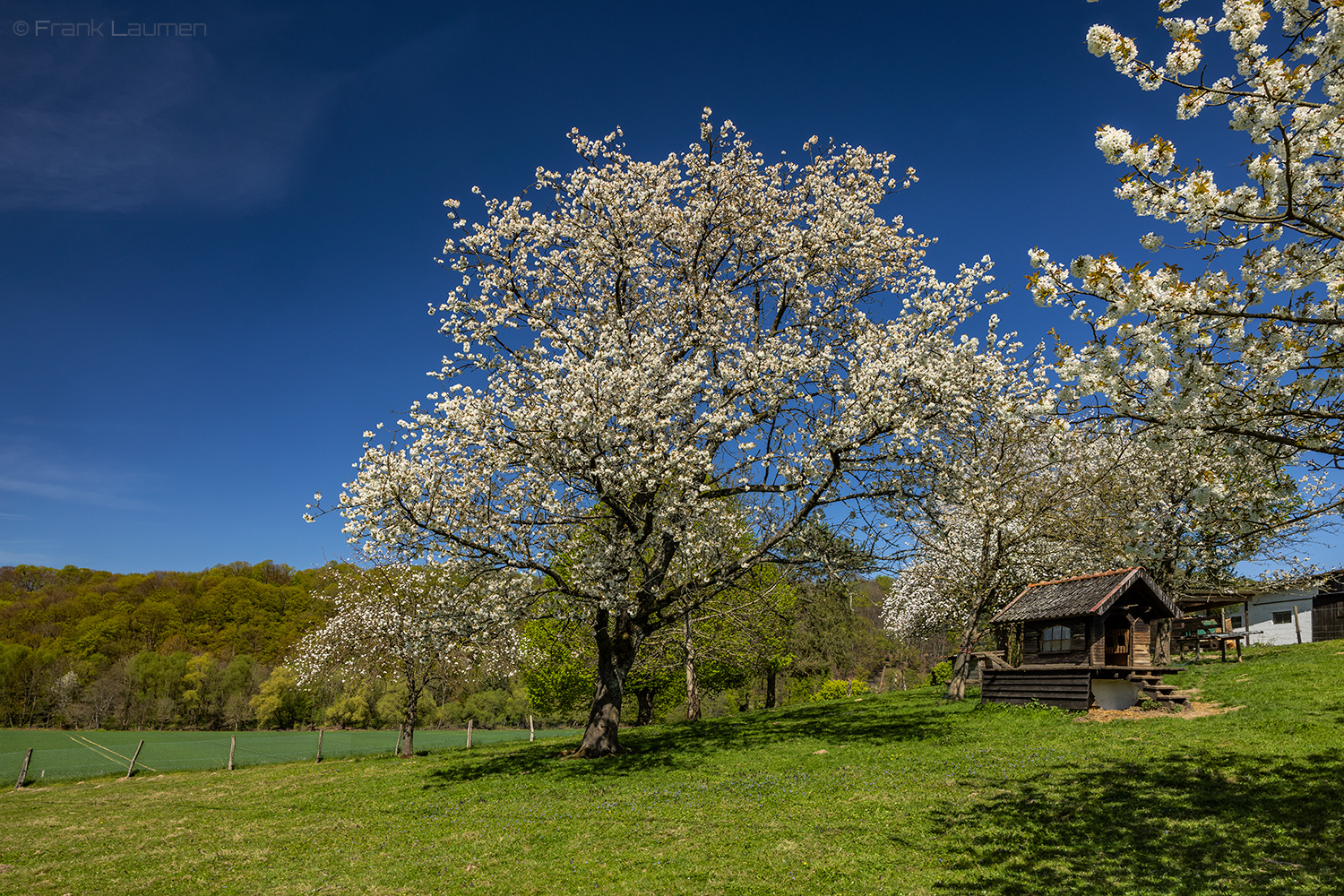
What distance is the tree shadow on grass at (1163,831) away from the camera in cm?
730

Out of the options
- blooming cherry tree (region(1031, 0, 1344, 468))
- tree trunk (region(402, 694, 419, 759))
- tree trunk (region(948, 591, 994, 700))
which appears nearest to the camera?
blooming cherry tree (region(1031, 0, 1344, 468))

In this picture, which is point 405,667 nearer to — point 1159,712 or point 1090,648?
point 1090,648

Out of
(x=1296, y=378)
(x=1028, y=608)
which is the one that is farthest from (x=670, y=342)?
(x=1028, y=608)

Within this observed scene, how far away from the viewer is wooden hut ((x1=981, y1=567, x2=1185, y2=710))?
1762 cm

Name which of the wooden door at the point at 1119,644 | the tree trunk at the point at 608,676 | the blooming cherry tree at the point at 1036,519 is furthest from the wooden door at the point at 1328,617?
the tree trunk at the point at 608,676

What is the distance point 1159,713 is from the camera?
16.1 metres

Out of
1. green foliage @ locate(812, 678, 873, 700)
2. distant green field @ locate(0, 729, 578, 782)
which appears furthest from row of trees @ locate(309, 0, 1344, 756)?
green foliage @ locate(812, 678, 873, 700)

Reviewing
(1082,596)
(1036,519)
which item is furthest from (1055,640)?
(1036,519)

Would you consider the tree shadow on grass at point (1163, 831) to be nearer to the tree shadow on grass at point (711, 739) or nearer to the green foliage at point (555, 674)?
the tree shadow on grass at point (711, 739)

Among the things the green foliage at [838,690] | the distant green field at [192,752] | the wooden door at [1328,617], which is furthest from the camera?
the green foliage at [838,690]

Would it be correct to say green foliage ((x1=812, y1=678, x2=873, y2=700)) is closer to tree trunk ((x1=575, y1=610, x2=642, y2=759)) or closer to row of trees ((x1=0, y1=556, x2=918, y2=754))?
row of trees ((x1=0, y1=556, x2=918, y2=754))

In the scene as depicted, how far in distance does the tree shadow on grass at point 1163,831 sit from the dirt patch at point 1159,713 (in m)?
4.66

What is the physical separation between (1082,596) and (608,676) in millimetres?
13552

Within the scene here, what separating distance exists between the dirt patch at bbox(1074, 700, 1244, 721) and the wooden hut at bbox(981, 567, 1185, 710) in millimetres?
415
